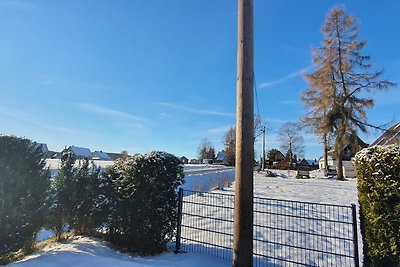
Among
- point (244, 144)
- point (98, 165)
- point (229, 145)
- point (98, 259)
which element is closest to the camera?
point (244, 144)

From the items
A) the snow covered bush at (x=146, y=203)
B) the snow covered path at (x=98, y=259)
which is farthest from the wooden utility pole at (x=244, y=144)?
the snow covered bush at (x=146, y=203)

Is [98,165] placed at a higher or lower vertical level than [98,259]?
higher

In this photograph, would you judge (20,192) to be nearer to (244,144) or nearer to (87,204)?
(87,204)

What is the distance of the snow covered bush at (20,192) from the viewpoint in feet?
13.7

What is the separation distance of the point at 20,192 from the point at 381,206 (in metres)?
4.86

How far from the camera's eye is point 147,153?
16.6 feet

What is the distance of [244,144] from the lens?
3.39m

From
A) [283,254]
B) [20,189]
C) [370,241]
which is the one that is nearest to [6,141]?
[20,189]

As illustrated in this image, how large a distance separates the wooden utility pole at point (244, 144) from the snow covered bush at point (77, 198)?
288cm

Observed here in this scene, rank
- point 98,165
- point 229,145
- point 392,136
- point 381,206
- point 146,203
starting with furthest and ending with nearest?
point 229,145 → point 392,136 → point 98,165 → point 146,203 → point 381,206

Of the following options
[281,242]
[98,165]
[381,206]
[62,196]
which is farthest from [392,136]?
[62,196]

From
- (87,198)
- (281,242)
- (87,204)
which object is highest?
(87,198)

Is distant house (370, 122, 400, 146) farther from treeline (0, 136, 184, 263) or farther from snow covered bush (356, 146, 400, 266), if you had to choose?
treeline (0, 136, 184, 263)

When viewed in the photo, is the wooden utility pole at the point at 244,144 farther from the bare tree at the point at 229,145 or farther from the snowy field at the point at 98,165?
the bare tree at the point at 229,145
